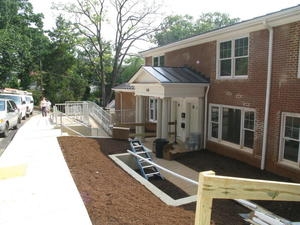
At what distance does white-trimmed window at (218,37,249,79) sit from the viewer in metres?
11.7

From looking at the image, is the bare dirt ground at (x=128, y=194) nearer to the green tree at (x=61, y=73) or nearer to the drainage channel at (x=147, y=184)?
the drainage channel at (x=147, y=184)

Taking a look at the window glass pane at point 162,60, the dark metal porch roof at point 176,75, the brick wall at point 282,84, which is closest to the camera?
the brick wall at point 282,84

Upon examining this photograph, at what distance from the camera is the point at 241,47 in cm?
1188

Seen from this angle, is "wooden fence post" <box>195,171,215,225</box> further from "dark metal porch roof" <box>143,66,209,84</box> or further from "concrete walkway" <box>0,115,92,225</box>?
"dark metal porch roof" <box>143,66,209,84</box>

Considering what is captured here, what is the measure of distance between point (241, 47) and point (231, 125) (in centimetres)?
326

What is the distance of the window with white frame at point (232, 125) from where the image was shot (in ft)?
38.1

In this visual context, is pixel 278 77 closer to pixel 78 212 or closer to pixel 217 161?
pixel 217 161

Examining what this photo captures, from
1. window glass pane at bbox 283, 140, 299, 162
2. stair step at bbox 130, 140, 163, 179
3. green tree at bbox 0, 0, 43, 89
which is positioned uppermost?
green tree at bbox 0, 0, 43, 89

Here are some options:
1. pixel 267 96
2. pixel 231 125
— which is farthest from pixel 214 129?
pixel 267 96

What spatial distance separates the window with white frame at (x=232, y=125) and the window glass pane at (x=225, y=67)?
4.77 feet

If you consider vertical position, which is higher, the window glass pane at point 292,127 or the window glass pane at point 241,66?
the window glass pane at point 241,66

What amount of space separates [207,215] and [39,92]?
46.8m

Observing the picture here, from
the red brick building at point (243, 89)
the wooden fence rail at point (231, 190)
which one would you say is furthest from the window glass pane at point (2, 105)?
the wooden fence rail at point (231, 190)

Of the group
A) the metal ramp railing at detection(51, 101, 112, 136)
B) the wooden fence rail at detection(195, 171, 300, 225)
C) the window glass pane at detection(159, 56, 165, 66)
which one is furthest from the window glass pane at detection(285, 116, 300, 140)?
the metal ramp railing at detection(51, 101, 112, 136)
